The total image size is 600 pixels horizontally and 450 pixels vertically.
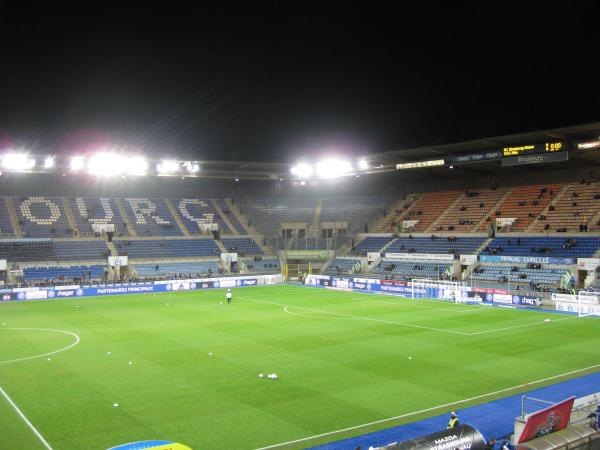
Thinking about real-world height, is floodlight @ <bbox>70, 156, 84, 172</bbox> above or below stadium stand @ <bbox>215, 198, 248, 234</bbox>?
above

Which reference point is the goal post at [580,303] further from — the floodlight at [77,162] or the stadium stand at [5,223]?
the stadium stand at [5,223]

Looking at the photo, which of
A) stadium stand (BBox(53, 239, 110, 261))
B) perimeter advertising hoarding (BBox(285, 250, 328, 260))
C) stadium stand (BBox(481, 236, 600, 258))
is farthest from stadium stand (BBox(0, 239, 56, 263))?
stadium stand (BBox(481, 236, 600, 258))

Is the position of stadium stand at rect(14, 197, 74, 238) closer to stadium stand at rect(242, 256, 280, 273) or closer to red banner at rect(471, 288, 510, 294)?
stadium stand at rect(242, 256, 280, 273)

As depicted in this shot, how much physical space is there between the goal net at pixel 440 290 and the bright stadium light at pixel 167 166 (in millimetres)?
24589

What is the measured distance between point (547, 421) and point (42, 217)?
54176mm

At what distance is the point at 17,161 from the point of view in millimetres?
44531

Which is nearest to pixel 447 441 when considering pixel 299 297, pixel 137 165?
pixel 299 297

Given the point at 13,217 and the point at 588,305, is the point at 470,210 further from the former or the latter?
the point at 13,217

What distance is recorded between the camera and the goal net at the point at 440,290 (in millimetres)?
38562

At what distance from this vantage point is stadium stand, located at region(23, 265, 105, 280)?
47719mm

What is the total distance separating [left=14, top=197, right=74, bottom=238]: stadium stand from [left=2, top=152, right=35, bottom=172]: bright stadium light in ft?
32.7

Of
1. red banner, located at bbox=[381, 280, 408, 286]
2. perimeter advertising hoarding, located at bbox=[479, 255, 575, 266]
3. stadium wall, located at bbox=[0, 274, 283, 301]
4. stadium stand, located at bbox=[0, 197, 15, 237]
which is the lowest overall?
stadium wall, located at bbox=[0, 274, 283, 301]

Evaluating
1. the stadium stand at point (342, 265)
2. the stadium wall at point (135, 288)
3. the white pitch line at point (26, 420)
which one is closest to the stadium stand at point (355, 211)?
the stadium stand at point (342, 265)

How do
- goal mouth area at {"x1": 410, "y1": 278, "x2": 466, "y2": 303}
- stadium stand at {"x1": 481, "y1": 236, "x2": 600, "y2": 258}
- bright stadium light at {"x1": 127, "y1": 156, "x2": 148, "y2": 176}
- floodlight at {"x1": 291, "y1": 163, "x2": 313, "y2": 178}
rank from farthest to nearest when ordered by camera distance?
floodlight at {"x1": 291, "y1": 163, "x2": 313, "y2": 178} < bright stadium light at {"x1": 127, "y1": 156, "x2": 148, "y2": 176} < stadium stand at {"x1": 481, "y1": 236, "x2": 600, "y2": 258} < goal mouth area at {"x1": 410, "y1": 278, "x2": 466, "y2": 303}
